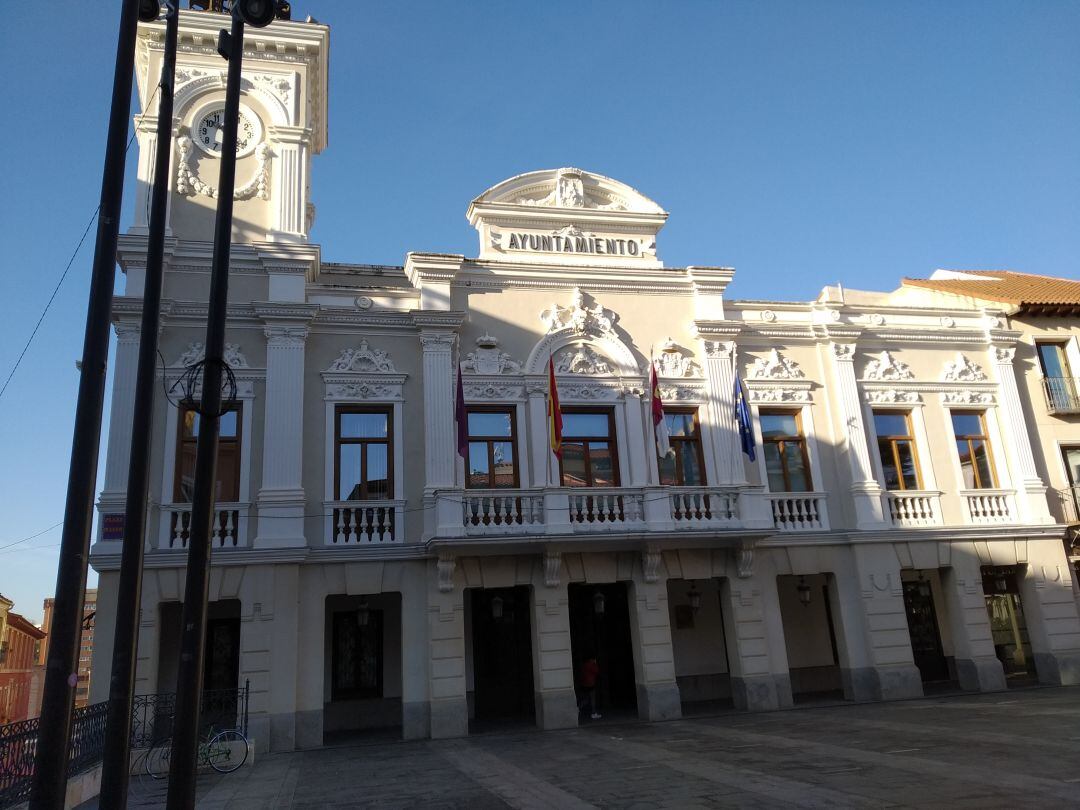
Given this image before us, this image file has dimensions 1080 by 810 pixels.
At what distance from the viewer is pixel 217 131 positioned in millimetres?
19141

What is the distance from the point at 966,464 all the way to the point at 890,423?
2.21 m

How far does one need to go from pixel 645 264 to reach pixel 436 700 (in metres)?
11.2

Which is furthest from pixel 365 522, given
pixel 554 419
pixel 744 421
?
pixel 744 421

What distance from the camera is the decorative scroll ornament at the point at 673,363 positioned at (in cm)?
1986

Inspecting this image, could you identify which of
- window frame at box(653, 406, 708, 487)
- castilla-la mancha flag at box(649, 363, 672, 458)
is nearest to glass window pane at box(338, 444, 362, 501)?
castilla-la mancha flag at box(649, 363, 672, 458)

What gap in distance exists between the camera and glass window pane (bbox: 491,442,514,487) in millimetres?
18422

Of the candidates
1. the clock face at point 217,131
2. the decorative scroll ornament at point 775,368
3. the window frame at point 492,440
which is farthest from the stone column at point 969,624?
the clock face at point 217,131

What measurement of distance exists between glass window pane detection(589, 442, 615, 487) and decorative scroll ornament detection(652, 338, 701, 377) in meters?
2.33

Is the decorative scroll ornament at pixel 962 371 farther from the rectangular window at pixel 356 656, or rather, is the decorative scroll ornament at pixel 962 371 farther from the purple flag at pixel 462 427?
the rectangular window at pixel 356 656

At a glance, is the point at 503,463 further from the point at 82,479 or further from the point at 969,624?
the point at 82,479

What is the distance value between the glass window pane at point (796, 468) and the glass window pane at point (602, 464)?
4469mm

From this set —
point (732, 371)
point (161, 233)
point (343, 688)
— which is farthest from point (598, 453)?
point (161, 233)

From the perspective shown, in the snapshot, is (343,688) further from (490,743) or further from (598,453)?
(598,453)

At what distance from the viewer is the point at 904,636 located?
1905 centimetres
